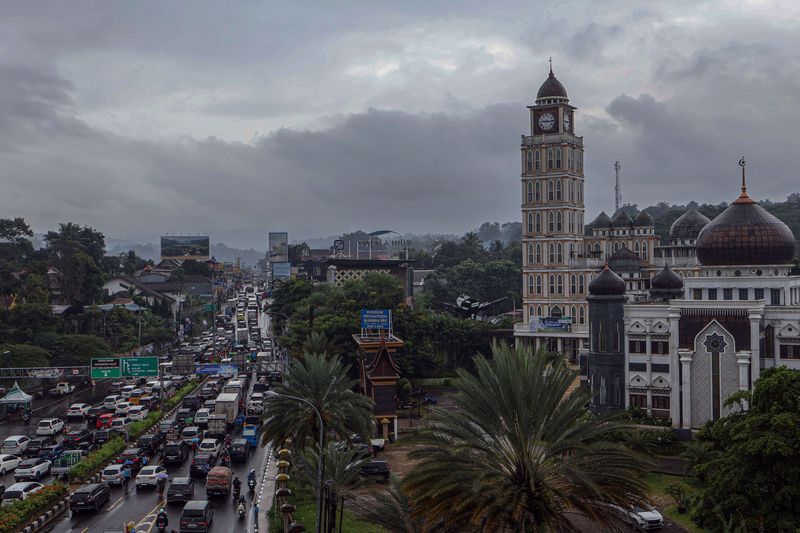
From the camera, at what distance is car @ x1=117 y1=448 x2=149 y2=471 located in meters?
49.1

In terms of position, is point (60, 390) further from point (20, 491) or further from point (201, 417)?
point (20, 491)

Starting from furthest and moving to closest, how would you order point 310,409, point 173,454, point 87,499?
1. point 173,454
2. point 87,499
3. point 310,409

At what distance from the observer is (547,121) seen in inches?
3767

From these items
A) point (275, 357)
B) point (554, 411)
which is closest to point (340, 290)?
point (275, 357)

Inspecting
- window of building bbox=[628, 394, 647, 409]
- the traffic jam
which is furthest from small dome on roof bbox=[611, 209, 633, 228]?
the traffic jam

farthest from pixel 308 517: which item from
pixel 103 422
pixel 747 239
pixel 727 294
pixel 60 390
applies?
pixel 60 390

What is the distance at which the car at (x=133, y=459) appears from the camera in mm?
49069

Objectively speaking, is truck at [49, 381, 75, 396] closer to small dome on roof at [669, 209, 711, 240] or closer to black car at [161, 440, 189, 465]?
black car at [161, 440, 189, 465]

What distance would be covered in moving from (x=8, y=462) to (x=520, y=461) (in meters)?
39.0

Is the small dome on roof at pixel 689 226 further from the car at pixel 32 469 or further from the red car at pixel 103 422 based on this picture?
the car at pixel 32 469

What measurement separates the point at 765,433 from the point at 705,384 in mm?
24960

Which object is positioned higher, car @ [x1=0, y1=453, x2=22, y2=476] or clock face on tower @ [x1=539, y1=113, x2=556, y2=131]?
clock face on tower @ [x1=539, y1=113, x2=556, y2=131]

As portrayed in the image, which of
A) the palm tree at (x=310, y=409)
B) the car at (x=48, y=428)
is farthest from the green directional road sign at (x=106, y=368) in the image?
the palm tree at (x=310, y=409)

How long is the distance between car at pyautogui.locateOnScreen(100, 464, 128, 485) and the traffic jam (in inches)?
2.1
